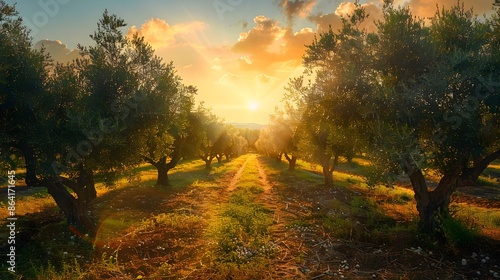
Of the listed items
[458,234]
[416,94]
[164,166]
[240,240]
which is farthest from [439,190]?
[164,166]

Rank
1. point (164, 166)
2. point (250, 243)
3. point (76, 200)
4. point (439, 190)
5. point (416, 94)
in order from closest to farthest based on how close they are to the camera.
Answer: point (416, 94) < point (250, 243) < point (439, 190) < point (76, 200) < point (164, 166)

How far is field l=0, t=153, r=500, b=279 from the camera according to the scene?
13.5m

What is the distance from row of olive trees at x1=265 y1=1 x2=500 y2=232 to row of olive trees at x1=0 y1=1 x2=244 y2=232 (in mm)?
12035

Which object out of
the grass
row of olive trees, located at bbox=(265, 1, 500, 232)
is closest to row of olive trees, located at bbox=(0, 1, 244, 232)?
the grass

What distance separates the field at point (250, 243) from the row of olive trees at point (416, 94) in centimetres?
273

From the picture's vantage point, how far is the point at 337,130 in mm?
20562

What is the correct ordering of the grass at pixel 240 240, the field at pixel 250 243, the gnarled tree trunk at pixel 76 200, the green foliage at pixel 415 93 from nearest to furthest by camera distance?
the field at pixel 250 243
the grass at pixel 240 240
the green foliage at pixel 415 93
the gnarled tree trunk at pixel 76 200

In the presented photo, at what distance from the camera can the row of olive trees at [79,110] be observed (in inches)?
635

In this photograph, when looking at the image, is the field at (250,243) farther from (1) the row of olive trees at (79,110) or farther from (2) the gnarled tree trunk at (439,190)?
(1) the row of olive trees at (79,110)

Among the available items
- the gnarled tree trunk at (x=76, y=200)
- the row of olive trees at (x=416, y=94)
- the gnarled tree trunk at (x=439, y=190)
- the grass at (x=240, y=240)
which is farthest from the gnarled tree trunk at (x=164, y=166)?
the gnarled tree trunk at (x=439, y=190)

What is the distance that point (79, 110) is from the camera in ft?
59.1

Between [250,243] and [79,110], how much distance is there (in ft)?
44.0

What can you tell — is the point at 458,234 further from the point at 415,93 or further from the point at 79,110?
the point at 79,110

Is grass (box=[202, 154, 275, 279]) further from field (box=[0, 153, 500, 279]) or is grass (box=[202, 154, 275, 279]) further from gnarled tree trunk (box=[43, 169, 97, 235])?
gnarled tree trunk (box=[43, 169, 97, 235])
